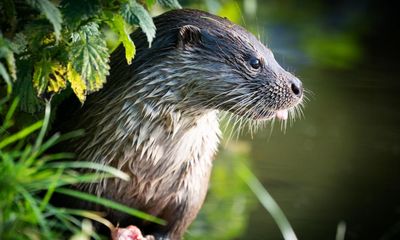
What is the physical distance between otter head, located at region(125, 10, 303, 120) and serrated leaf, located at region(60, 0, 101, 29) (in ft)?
1.85

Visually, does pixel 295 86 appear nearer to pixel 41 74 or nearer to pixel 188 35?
pixel 188 35

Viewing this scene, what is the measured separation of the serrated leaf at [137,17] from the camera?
383cm

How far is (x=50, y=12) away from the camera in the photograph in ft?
11.9

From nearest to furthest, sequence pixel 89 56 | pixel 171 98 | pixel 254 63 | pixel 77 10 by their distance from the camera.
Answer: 1. pixel 77 10
2. pixel 89 56
3. pixel 171 98
4. pixel 254 63

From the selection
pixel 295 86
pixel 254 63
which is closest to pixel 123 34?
pixel 254 63

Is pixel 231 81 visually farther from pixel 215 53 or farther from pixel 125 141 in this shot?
pixel 125 141

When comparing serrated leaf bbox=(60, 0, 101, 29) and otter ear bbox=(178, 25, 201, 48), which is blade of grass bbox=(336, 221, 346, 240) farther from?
serrated leaf bbox=(60, 0, 101, 29)

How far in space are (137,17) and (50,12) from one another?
350 mm

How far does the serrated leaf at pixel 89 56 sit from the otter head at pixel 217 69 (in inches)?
15.0

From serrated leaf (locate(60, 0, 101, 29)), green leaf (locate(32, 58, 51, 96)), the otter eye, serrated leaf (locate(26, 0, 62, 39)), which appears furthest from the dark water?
serrated leaf (locate(26, 0, 62, 39))

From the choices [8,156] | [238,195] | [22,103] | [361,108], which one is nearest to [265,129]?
[361,108]

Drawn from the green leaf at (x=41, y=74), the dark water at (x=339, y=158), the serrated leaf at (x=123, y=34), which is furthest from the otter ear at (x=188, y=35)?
the dark water at (x=339, y=158)

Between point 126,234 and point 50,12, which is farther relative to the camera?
point 126,234

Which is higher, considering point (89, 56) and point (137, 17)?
point (137, 17)
